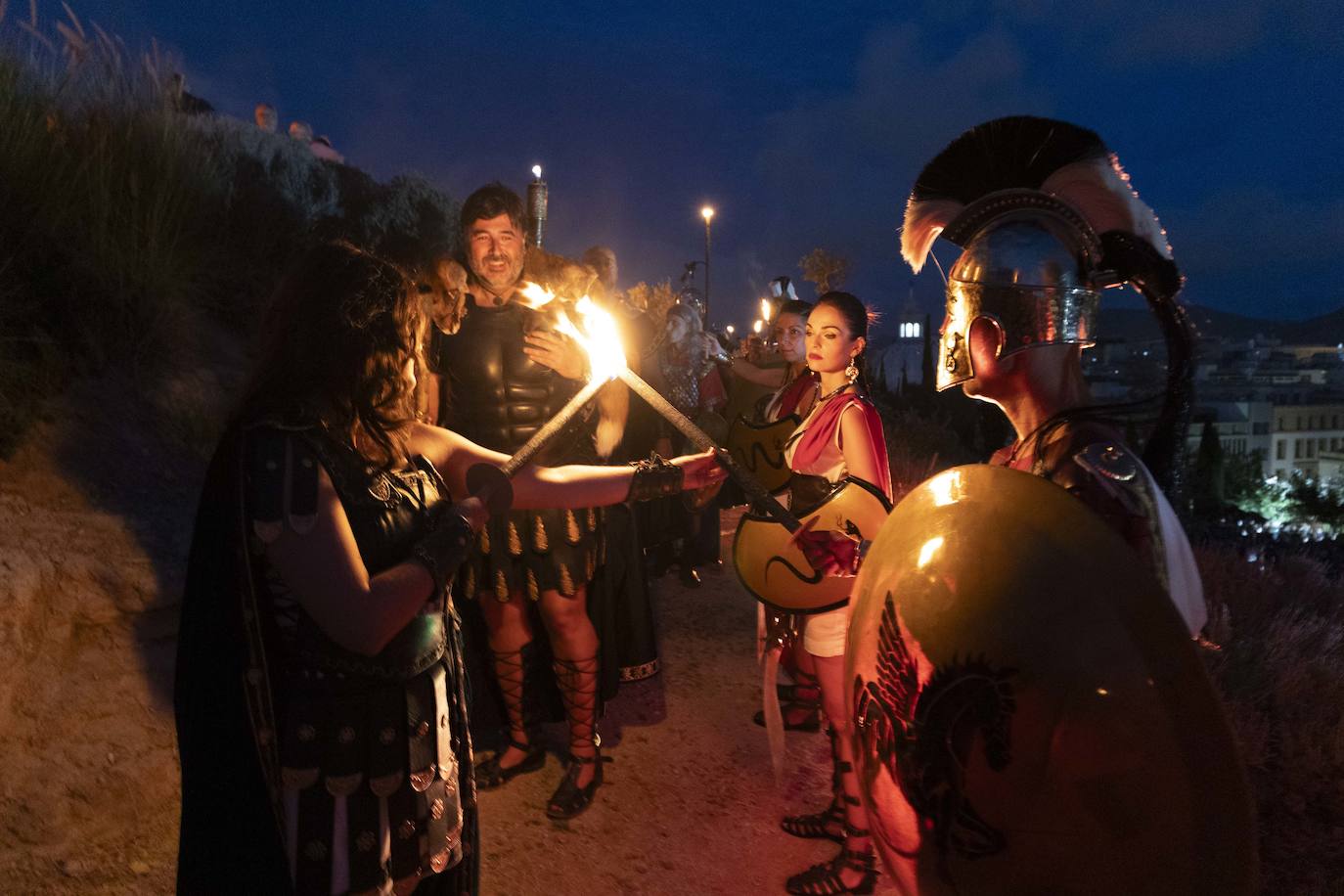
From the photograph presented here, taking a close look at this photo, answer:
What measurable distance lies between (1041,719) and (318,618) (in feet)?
4.37

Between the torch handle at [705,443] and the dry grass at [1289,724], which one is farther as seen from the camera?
the dry grass at [1289,724]

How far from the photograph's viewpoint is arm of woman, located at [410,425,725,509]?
207cm

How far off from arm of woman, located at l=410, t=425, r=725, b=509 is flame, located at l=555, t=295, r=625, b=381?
34 centimetres

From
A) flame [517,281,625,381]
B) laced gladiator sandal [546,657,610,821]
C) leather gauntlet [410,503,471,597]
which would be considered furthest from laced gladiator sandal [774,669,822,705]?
leather gauntlet [410,503,471,597]

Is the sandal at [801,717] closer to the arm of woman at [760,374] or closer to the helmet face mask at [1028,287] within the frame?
the arm of woman at [760,374]

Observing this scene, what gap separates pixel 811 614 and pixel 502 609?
1.50 m

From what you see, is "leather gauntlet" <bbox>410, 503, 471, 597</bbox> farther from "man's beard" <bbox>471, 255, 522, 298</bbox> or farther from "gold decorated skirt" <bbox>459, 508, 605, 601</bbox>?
"man's beard" <bbox>471, 255, 522, 298</bbox>

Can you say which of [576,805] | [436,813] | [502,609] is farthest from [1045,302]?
[576,805]

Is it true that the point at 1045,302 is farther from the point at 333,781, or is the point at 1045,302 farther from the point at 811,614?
the point at 333,781

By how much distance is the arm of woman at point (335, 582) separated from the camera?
1.49 m

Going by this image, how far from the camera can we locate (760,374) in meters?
6.32

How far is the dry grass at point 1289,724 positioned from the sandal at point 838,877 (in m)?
1.38

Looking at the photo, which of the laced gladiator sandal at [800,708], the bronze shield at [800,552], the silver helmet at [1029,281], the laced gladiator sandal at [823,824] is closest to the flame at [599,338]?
the bronze shield at [800,552]

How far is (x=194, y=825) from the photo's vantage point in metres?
1.64
